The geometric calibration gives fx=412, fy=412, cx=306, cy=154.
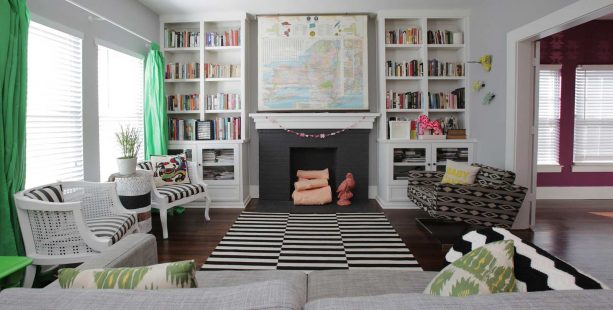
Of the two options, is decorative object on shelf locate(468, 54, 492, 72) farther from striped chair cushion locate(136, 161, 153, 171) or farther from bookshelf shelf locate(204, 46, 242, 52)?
striped chair cushion locate(136, 161, 153, 171)

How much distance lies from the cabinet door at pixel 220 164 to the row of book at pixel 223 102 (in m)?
0.58

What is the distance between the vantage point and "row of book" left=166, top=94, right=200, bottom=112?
582 cm

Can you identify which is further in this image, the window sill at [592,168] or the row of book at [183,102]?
the window sill at [592,168]

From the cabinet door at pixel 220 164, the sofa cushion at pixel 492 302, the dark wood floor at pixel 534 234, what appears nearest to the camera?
the sofa cushion at pixel 492 302

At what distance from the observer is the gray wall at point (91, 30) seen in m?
3.38

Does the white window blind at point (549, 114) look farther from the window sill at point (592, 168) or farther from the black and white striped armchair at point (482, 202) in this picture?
the black and white striped armchair at point (482, 202)

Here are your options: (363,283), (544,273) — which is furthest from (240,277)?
(544,273)

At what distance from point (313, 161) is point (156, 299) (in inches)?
208

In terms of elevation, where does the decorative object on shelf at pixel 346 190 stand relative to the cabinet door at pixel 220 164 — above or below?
below

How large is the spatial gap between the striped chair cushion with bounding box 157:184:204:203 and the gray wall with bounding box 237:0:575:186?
5.02 ft

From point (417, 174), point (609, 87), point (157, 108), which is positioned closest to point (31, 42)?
point (157, 108)

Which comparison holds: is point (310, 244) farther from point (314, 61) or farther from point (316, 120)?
point (314, 61)

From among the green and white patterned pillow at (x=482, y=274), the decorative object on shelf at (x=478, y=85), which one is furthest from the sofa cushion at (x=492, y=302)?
the decorative object on shelf at (x=478, y=85)

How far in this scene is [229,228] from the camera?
4.53m
